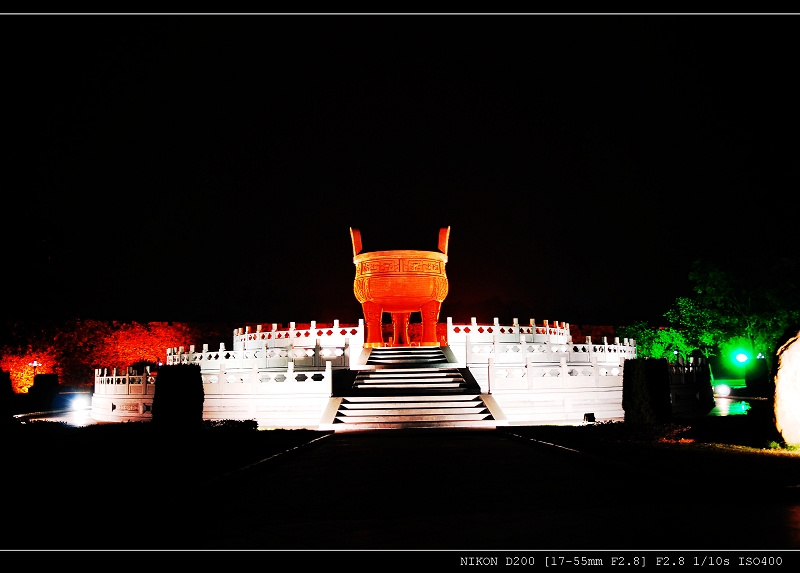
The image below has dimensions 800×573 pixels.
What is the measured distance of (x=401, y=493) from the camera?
5535 mm

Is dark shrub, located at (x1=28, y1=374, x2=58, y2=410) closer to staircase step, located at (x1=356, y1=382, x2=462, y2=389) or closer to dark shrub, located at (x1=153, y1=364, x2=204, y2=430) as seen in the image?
dark shrub, located at (x1=153, y1=364, x2=204, y2=430)

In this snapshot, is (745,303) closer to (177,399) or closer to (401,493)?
(177,399)

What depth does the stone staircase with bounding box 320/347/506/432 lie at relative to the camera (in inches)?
440

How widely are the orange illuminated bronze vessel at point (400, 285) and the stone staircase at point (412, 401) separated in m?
2.10

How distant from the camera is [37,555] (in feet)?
12.5

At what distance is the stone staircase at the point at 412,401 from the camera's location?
11.2 metres

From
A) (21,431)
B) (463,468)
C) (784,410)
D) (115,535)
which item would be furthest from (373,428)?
(115,535)

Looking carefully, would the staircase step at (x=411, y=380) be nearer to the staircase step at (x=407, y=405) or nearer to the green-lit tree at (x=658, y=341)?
the staircase step at (x=407, y=405)

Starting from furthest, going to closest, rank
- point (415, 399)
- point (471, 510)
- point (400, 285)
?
point (400, 285) → point (415, 399) → point (471, 510)

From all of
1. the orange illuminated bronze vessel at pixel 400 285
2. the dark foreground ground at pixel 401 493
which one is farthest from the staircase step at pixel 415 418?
the orange illuminated bronze vessel at pixel 400 285

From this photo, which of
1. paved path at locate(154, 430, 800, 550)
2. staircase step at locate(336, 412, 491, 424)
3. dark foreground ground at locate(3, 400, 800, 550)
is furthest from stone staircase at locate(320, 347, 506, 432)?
paved path at locate(154, 430, 800, 550)

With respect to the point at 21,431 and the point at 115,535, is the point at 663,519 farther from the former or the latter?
the point at 21,431

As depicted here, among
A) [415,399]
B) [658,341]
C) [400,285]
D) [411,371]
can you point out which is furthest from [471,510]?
[658,341]

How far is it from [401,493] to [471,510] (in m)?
0.87
